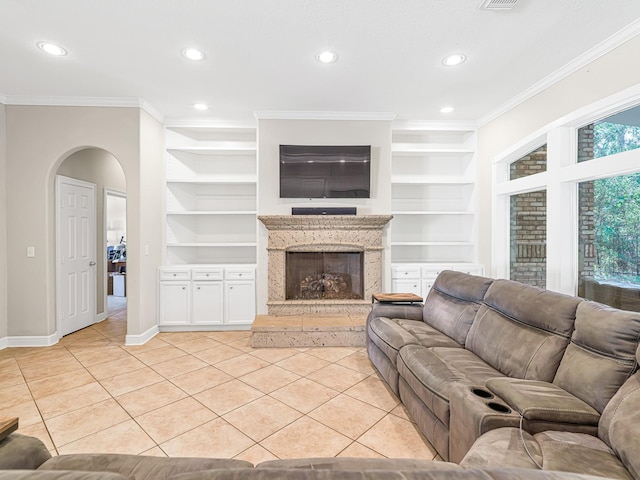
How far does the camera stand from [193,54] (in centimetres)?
279

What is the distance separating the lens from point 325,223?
4152 mm

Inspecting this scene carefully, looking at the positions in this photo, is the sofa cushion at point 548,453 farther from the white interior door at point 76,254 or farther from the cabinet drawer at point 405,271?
the white interior door at point 76,254

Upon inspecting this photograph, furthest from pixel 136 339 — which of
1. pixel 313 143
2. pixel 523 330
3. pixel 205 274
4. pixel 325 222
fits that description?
pixel 523 330

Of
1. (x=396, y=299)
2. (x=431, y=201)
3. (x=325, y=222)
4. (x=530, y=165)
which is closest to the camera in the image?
(x=396, y=299)

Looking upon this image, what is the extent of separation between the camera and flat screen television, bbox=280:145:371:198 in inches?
164

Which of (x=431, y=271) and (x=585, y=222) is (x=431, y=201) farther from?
(x=585, y=222)

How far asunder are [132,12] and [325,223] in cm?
278

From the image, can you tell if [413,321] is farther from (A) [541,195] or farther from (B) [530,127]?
(B) [530,127]

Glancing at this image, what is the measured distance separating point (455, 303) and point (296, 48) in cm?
269

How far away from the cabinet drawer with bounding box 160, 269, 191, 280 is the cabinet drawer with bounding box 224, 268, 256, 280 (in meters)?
0.52

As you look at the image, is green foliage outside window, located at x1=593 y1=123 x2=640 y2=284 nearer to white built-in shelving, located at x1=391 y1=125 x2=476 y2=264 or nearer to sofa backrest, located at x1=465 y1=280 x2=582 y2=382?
sofa backrest, located at x1=465 y1=280 x2=582 y2=382

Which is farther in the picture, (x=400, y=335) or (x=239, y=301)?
(x=239, y=301)

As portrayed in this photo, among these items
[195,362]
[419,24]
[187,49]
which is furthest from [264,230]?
[419,24]

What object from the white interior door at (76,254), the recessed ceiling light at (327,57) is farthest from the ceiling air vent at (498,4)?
the white interior door at (76,254)
